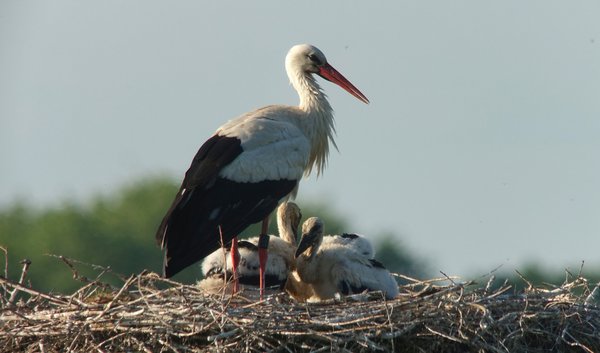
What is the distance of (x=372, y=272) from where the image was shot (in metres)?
9.15

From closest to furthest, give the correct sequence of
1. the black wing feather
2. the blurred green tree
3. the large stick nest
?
the large stick nest → the black wing feather → the blurred green tree

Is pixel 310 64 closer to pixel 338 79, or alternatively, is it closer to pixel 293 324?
pixel 338 79

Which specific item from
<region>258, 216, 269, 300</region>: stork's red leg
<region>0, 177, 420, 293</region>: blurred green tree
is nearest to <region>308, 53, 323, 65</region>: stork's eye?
<region>258, 216, 269, 300</region>: stork's red leg

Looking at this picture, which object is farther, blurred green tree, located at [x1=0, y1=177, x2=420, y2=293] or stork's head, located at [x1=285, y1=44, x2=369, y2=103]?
blurred green tree, located at [x1=0, y1=177, x2=420, y2=293]

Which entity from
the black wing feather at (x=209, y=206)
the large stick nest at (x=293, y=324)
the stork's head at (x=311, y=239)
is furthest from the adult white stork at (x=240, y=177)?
the large stick nest at (x=293, y=324)

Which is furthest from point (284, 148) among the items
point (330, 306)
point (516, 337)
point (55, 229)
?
point (55, 229)

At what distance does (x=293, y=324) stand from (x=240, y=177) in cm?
183

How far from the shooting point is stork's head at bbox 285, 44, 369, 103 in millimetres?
10484

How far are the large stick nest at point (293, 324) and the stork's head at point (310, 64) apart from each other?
2548mm

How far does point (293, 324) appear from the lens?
775 centimetres

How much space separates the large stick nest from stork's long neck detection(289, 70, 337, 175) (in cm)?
201

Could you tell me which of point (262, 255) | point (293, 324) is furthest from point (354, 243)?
point (293, 324)

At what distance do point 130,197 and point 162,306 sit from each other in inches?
1141

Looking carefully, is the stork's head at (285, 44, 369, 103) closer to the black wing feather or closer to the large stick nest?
the black wing feather
